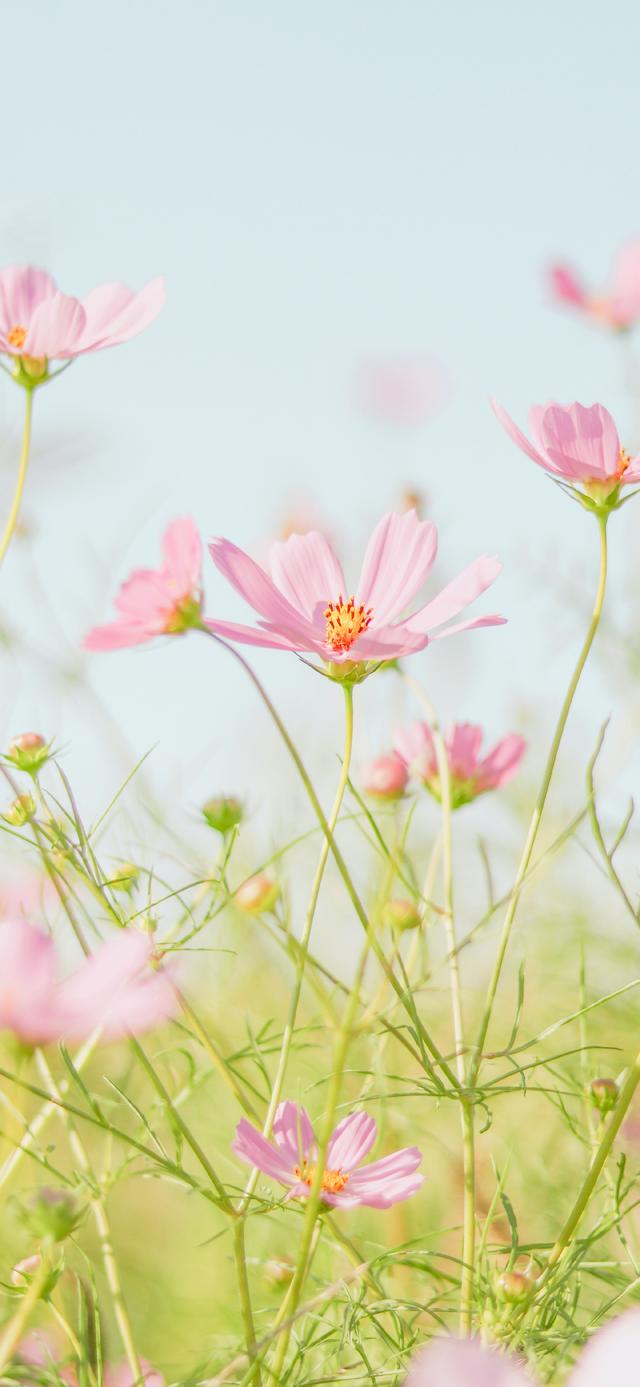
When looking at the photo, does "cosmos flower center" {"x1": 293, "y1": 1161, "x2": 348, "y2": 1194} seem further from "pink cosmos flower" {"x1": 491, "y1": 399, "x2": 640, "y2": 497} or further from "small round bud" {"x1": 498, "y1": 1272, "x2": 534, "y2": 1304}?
"pink cosmos flower" {"x1": 491, "y1": 399, "x2": 640, "y2": 497}

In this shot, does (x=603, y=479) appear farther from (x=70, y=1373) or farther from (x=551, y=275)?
(x=551, y=275)

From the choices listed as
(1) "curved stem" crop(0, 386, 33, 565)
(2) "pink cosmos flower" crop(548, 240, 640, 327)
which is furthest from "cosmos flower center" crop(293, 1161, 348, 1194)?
(2) "pink cosmos flower" crop(548, 240, 640, 327)

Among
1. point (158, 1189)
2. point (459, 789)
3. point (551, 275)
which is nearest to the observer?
point (459, 789)

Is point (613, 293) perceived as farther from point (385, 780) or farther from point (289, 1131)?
point (289, 1131)

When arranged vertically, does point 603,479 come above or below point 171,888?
above

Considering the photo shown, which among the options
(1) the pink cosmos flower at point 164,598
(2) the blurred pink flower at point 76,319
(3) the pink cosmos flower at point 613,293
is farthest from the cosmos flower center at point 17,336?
(3) the pink cosmos flower at point 613,293

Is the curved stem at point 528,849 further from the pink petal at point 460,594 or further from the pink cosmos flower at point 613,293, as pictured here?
the pink cosmos flower at point 613,293

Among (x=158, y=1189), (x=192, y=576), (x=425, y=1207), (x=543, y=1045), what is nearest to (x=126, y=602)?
(x=192, y=576)
